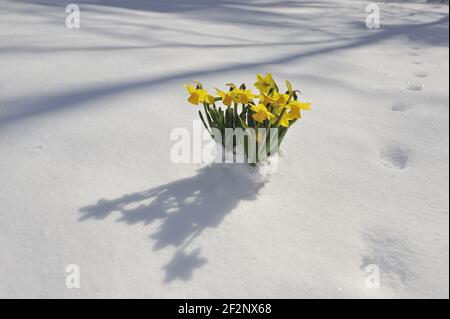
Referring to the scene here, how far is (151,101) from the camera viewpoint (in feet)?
6.72

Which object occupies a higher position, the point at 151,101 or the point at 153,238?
the point at 151,101

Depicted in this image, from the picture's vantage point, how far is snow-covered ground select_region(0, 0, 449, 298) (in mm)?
1219

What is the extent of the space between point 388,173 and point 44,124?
1.46 meters

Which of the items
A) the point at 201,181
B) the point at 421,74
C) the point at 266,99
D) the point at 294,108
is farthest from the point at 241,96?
the point at 421,74

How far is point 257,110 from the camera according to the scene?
139cm

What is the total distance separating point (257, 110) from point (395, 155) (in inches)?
30.1

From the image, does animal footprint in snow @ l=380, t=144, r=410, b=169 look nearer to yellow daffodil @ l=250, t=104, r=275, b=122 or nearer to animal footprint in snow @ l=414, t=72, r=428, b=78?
yellow daffodil @ l=250, t=104, r=275, b=122

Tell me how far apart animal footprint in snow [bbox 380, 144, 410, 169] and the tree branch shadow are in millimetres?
588

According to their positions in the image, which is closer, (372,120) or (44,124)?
(44,124)

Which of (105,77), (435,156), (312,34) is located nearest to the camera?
(435,156)

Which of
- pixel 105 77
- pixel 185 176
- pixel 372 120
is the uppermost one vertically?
pixel 105 77

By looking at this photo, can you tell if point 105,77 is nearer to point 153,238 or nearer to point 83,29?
point 83,29

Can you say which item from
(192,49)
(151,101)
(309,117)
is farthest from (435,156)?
(192,49)
